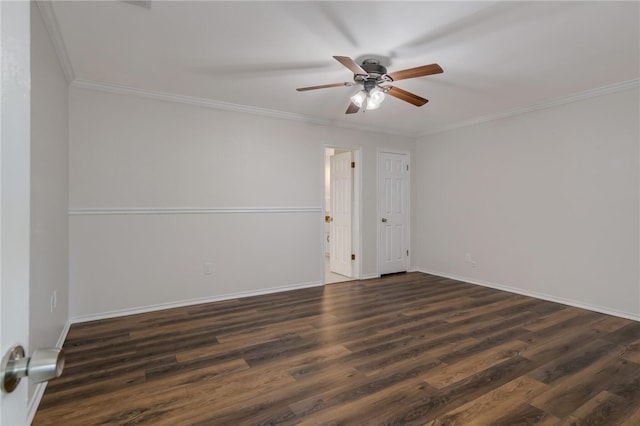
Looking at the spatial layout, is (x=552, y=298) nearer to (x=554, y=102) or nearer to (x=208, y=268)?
(x=554, y=102)

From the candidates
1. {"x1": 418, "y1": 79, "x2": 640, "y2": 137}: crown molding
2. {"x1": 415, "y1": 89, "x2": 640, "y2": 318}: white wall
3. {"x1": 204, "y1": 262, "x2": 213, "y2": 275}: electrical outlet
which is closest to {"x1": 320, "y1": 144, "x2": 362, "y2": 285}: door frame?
{"x1": 415, "y1": 89, "x2": 640, "y2": 318}: white wall

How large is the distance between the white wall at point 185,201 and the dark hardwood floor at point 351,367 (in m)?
0.43

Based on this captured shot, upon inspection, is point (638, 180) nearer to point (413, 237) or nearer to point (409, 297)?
point (409, 297)

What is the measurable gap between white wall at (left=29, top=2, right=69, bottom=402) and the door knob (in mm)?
1803

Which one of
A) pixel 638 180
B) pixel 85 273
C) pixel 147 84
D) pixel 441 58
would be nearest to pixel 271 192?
pixel 147 84

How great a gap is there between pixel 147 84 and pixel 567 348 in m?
4.61

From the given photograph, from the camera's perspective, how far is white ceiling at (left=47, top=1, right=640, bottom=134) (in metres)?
2.12

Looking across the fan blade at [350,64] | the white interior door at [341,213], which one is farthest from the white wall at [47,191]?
the white interior door at [341,213]

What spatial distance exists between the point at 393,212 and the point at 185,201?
10.9 ft

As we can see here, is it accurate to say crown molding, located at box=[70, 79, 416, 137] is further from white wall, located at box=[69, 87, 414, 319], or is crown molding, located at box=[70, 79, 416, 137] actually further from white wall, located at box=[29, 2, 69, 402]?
white wall, located at box=[29, 2, 69, 402]

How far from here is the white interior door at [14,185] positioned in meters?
0.44

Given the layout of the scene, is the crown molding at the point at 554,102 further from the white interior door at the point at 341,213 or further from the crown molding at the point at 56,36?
the crown molding at the point at 56,36

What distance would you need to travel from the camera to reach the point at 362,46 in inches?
101

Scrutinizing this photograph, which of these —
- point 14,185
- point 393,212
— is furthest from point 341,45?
point 393,212
